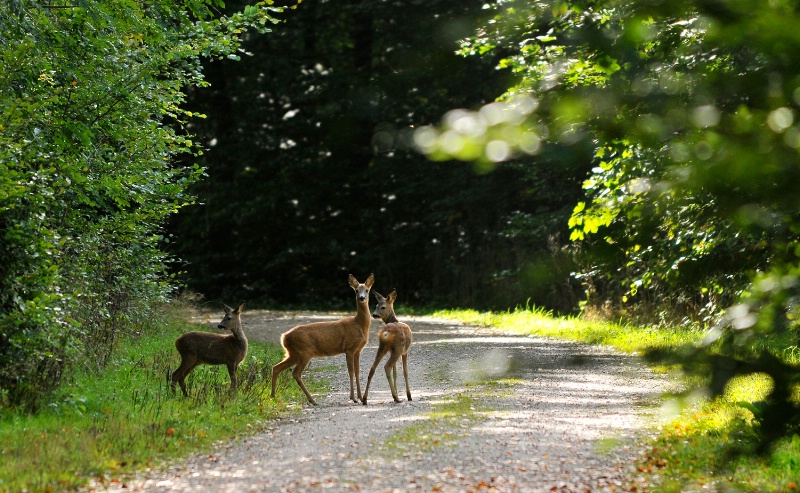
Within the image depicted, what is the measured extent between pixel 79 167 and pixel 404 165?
27.4 m

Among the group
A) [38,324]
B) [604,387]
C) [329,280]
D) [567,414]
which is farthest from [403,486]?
[329,280]

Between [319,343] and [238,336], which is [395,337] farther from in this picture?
[238,336]

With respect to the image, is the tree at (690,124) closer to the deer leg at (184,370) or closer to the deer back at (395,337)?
the deer back at (395,337)

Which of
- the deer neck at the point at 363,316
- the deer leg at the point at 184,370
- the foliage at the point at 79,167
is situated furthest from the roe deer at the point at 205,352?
the deer neck at the point at 363,316

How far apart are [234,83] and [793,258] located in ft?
128

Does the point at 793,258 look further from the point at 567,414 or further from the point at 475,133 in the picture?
the point at 567,414

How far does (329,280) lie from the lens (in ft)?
133

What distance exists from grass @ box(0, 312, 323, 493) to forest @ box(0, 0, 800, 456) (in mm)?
517

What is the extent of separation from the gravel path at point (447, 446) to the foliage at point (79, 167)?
2606 millimetres

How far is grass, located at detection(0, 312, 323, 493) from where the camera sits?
7.82 m

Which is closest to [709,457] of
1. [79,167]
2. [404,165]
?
[79,167]

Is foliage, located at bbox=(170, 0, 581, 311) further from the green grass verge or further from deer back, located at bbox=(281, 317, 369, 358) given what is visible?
the green grass verge

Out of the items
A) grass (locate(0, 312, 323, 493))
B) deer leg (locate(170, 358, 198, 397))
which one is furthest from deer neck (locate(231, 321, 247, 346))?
deer leg (locate(170, 358, 198, 397))

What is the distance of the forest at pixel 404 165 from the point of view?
2.42m
